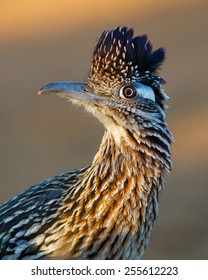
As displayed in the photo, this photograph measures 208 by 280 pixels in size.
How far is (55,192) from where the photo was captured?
6492 millimetres

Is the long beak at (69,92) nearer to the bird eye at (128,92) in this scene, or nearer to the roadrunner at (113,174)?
the roadrunner at (113,174)

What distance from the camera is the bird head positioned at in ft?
19.9

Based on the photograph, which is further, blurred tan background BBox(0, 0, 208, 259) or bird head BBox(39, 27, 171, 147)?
blurred tan background BBox(0, 0, 208, 259)

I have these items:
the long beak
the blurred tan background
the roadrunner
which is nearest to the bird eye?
the roadrunner

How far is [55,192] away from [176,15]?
947cm

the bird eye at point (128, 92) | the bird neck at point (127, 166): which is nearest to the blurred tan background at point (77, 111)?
the bird neck at point (127, 166)

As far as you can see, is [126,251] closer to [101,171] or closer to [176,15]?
[101,171]


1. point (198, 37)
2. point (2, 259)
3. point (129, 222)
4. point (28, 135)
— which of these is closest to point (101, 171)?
point (129, 222)

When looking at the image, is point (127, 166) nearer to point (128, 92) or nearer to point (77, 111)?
point (128, 92)

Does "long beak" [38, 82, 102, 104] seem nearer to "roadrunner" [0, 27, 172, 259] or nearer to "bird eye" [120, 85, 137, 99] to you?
"roadrunner" [0, 27, 172, 259]

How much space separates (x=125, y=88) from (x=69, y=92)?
0.38 metres

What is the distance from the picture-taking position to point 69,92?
6.11m
